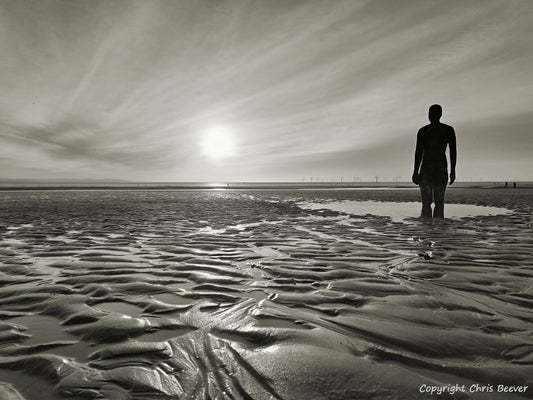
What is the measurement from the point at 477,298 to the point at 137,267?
4.69m

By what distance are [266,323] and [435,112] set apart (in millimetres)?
9972

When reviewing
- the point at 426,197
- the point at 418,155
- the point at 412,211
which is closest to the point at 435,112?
the point at 418,155

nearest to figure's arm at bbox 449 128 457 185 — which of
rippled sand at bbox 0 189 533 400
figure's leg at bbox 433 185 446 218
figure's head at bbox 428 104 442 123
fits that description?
figure's leg at bbox 433 185 446 218

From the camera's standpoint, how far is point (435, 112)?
32.7 ft

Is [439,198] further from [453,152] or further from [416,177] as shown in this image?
[453,152]

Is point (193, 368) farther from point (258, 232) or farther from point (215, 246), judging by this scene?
point (258, 232)

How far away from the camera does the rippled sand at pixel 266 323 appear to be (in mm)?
1873

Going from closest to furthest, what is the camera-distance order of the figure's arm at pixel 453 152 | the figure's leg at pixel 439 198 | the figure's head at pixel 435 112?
the figure's head at pixel 435 112, the figure's arm at pixel 453 152, the figure's leg at pixel 439 198

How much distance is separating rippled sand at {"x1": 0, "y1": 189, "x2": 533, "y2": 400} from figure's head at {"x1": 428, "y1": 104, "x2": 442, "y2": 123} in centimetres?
550

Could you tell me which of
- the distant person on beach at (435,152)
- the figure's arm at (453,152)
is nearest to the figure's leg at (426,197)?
the distant person on beach at (435,152)

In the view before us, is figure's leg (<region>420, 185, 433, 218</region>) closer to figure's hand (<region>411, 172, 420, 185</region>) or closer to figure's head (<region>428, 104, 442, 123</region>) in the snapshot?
figure's hand (<region>411, 172, 420, 185</region>)

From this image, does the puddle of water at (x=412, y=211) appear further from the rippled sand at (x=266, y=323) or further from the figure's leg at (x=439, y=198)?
the rippled sand at (x=266, y=323)

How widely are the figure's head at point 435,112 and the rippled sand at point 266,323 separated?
5.50 m

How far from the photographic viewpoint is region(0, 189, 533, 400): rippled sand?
1.87 metres
